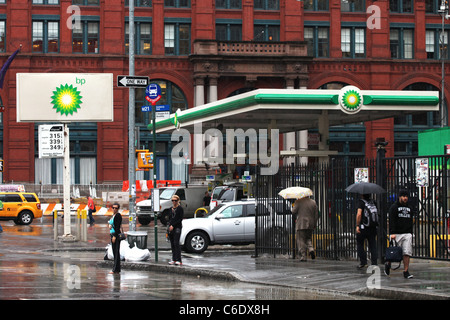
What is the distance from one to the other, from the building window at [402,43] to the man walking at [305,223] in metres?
42.5

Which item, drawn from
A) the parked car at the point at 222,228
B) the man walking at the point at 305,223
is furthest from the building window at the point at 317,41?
the man walking at the point at 305,223

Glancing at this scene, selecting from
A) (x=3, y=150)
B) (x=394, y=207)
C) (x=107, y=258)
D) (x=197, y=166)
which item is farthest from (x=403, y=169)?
(x=3, y=150)

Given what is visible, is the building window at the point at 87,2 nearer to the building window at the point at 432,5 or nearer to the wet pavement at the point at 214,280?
the building window at the point at 432,5

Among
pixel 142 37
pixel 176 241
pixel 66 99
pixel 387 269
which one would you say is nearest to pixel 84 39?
pixel 142 37

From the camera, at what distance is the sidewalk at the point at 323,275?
1400cm

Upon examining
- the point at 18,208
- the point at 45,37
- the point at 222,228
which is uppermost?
the point at 45,37

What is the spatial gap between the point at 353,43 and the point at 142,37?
16012 millimetres

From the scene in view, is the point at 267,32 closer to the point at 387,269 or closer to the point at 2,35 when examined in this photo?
the point at 2,35

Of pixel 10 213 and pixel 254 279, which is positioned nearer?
pixel 254 279

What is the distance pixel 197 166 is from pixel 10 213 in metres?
18.1

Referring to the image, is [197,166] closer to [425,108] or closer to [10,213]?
[10,213]

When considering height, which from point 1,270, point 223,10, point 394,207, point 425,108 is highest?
point 223,10

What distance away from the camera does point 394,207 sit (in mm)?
15328

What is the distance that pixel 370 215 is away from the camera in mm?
16844
